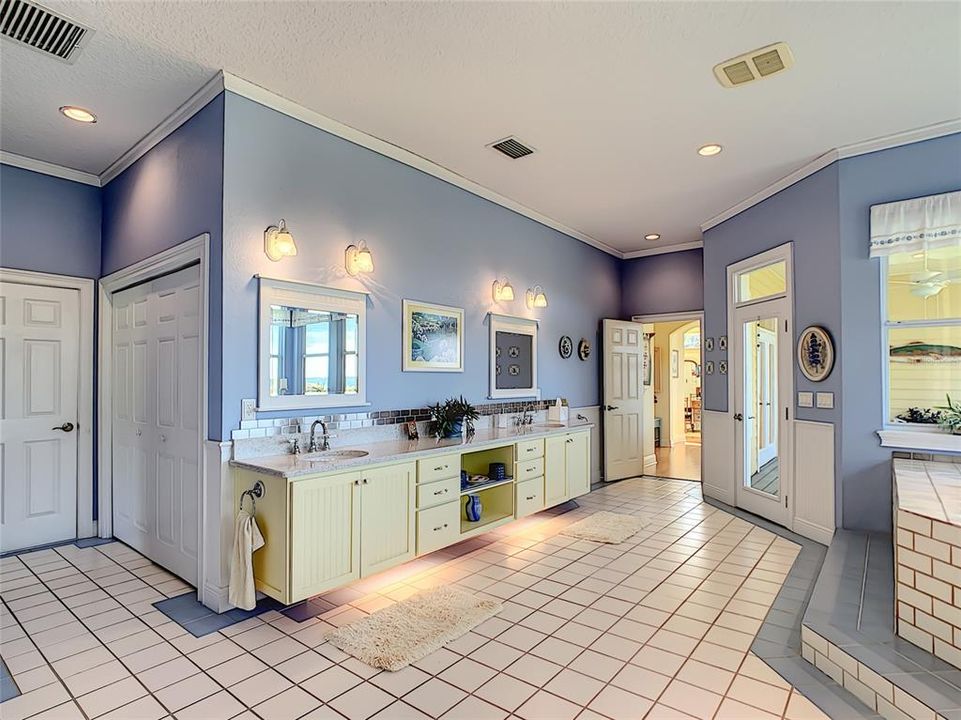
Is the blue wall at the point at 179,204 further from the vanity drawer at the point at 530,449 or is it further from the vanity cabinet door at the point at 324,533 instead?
the vanity drawer at the point at 530,449

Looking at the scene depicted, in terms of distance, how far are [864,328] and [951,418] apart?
30.5 inches

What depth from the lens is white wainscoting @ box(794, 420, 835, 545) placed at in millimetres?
4047

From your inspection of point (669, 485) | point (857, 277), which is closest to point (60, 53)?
point (857, 277)

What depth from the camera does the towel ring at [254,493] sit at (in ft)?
9.40

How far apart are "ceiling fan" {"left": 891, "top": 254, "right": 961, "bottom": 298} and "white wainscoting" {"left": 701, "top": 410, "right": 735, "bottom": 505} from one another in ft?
6.51

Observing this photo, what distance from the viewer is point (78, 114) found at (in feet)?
11.0

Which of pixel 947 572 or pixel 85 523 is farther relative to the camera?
pixel 85 523

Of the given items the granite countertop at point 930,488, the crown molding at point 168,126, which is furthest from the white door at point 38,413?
the granite countertop at point 930,488

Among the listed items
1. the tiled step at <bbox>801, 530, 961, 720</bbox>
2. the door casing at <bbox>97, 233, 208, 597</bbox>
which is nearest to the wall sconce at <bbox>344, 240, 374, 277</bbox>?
the door casing at <bbox>97, 233, 208, 597</bbox>

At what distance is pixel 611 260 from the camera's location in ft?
23.1

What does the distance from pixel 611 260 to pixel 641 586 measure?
4611mm

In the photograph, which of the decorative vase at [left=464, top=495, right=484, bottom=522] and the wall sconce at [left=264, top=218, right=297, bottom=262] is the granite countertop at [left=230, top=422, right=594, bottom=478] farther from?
the wall sconce at [left=264, top=218, right=297, bottom=262]

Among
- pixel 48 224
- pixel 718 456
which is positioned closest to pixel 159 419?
pixel 48 224

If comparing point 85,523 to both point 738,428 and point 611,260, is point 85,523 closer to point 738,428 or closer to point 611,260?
point 738,428
